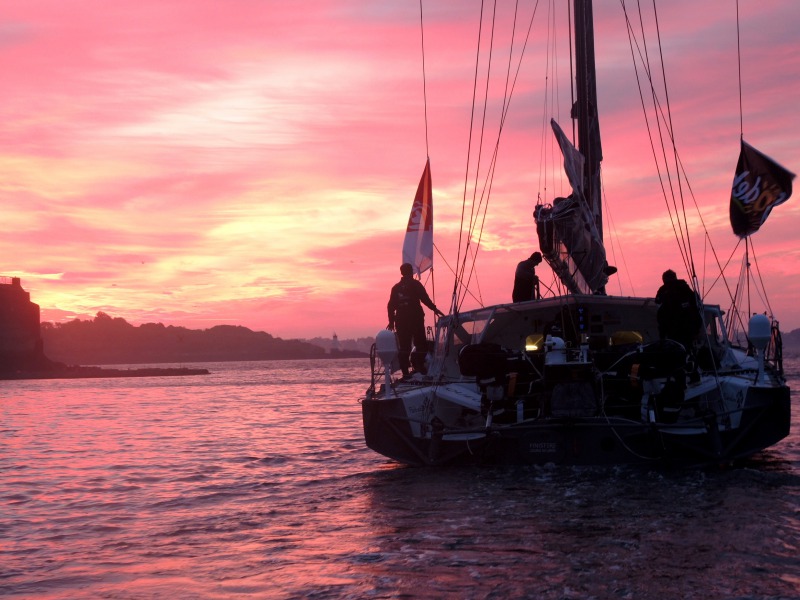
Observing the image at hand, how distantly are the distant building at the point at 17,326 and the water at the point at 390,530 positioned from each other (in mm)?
84967

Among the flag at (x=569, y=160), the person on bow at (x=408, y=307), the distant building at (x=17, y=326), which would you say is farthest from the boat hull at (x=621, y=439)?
the distant building at (x=17, y=326)

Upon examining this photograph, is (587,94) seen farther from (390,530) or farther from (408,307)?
(390,530)

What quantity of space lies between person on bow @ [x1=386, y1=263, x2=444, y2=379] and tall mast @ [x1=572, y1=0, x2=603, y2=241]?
13.4ft

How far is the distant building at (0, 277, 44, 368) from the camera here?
93125mm

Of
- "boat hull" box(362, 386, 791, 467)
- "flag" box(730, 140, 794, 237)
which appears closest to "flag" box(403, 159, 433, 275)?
"flag" box(730, 140, 794, 237)

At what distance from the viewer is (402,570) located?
6.68 m

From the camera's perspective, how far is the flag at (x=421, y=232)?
66.2 feet

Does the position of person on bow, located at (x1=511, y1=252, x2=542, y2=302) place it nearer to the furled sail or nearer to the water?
the furled sail

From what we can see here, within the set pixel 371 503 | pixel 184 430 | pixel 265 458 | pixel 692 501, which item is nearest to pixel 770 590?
pixel 692 501

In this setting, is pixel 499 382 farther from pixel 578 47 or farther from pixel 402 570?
pixel 578 47

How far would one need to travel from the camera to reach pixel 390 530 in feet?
27.2

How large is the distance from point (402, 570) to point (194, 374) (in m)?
106

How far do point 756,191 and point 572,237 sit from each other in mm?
3251

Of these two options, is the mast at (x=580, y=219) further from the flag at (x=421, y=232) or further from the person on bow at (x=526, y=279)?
the flag at (x=421, y=232)
